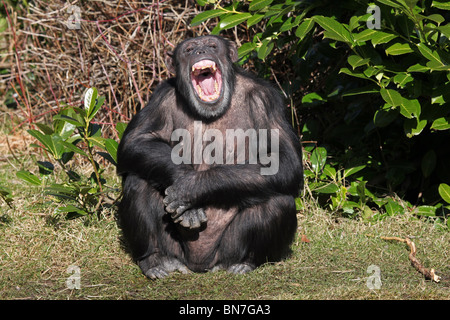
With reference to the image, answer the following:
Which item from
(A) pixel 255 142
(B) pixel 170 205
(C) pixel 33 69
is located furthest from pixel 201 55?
(C) pixel 33 69

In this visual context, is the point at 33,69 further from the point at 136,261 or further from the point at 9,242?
the point at 136,261

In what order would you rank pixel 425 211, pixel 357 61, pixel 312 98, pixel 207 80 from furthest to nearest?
pixel 312 98 < pixel 425 211 < pixel 207 80 < pixel 357 61

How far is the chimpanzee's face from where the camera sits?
14.1ft

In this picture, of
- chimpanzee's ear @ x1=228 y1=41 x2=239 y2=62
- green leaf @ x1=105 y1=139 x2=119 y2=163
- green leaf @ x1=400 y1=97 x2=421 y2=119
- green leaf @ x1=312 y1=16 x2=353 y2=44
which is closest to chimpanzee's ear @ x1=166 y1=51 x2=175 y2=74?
chimpanzee's ear @ x1=228 y1=41 x2=239 y2=62

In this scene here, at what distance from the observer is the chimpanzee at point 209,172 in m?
4.15

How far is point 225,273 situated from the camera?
13.7 feet

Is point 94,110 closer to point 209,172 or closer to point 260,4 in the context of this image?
point 209,172

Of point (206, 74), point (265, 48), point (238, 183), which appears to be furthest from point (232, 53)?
point (238, 183)

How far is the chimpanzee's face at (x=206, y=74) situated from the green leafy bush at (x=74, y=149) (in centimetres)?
75

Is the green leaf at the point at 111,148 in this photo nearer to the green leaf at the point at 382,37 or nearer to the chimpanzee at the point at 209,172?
the chimpanzee at the point at 209,172

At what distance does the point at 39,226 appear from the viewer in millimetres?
4797

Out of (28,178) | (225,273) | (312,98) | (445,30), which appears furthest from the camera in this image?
(312,98)

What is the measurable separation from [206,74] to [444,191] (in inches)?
76.1

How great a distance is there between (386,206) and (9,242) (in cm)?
277
